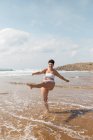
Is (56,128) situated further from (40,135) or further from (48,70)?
(48,70)

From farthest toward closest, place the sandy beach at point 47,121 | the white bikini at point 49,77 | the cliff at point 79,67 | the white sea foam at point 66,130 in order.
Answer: the cliff at point 79,67 < the white bikini at point 49,77 < the sandy beach at point 47,121 < the white sea foam at point 66,130


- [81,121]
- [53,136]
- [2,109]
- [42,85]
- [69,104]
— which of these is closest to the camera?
[53,136]

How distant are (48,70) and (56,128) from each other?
9.10 feet

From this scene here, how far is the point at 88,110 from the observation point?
9016mm

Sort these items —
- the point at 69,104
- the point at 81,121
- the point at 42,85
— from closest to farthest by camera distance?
the point at 81,121
the point at 42,85
the point at 69,104

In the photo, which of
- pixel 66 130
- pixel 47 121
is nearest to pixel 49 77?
pixel 47 121

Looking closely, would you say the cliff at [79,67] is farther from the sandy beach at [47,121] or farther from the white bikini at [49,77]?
the white bikini at [49,77]

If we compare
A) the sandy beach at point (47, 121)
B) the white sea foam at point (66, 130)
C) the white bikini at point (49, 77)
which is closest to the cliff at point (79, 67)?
the sandy beach at point (47, 121)

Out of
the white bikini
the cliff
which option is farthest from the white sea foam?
the cliff

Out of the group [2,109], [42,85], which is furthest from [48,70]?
[2,109]

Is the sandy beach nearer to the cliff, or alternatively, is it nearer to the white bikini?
the white bikini

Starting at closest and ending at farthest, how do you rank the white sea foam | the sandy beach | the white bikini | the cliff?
the white sea foam, the sandy beach, the white bikini, the cliff

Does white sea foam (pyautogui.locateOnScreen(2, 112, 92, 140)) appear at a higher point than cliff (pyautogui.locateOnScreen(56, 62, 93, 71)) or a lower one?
lower

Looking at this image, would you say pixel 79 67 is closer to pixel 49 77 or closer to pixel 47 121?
pixel 49 77
